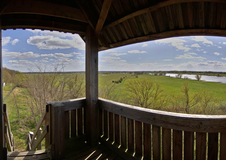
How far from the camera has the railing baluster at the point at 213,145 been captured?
138cm

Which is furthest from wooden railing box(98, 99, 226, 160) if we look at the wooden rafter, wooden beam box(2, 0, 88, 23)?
the wooden rafter

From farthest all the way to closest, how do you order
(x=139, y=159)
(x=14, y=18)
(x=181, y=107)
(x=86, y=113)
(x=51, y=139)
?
(x=181, y=107), (x=86, y=113), (x=14, y=18), (x=51, y=139), (x=139, y=159)

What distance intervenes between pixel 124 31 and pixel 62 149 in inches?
94.3

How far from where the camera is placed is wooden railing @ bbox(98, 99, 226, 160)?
1.38 m

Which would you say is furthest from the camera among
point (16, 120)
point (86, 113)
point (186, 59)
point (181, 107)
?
point (186, 59)

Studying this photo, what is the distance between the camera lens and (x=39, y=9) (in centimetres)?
193

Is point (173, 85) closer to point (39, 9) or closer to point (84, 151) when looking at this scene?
point (84, 151)

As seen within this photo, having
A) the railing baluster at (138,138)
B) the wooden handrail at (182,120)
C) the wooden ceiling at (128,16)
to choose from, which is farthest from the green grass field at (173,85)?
the wooden handrail at (182,120)

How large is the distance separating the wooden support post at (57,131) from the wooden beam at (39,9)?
1.48 m

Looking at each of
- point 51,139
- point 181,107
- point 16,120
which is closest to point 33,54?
point 16,120

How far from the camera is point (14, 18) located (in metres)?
2.14

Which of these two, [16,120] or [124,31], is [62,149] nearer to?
[124,31]

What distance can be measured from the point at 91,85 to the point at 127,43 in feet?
3.90

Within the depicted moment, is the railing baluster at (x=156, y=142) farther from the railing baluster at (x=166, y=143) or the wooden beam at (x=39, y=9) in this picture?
A: the wooden beam at (x=39, y=9)
